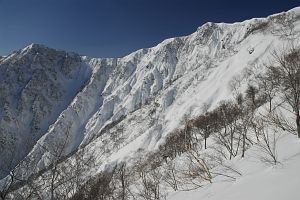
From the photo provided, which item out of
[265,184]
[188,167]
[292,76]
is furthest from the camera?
[188,167]

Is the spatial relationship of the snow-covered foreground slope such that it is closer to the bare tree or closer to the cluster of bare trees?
the cluster of bare trees

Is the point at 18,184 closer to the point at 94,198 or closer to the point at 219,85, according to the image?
the point at 94,198

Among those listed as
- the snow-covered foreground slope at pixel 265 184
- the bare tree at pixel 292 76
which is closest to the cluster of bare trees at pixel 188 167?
the bare tree at pixel 292 76

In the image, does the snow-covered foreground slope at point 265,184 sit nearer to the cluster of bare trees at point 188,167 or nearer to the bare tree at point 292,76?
the cluster of bare trees at point 188,167

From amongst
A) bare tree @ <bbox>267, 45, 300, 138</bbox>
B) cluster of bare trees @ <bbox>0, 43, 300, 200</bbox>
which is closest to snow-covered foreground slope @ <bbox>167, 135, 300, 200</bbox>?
cluster of bare trees @ <bbox>0, 43, 300, 200</bbox>

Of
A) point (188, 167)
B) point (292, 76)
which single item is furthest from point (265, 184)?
point (188, 167)

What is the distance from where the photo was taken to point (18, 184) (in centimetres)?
1422

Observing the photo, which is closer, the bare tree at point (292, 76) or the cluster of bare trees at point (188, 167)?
the cluster of bare trees at point (188, 167)

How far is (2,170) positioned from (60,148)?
2327 mm

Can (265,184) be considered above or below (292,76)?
below

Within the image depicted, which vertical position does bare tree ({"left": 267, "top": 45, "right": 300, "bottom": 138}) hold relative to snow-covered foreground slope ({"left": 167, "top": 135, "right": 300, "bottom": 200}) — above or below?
above

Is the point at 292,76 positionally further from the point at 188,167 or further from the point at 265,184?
the point at 188,167

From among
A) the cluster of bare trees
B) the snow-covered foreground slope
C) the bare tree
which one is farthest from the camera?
the bare tree

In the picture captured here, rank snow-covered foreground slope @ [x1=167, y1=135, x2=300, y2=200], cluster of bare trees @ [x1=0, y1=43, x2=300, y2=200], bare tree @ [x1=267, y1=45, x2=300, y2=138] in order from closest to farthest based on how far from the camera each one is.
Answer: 1. snow-covered foreground slope @ [x1=167, y1=135, x2=300, y2=200]
2. cluster of bare trees @ [x1=0, y1=43, x2=300, y2=200]
3. bare tree @ [x1=267, y1=45, x2=300, y2=138]
